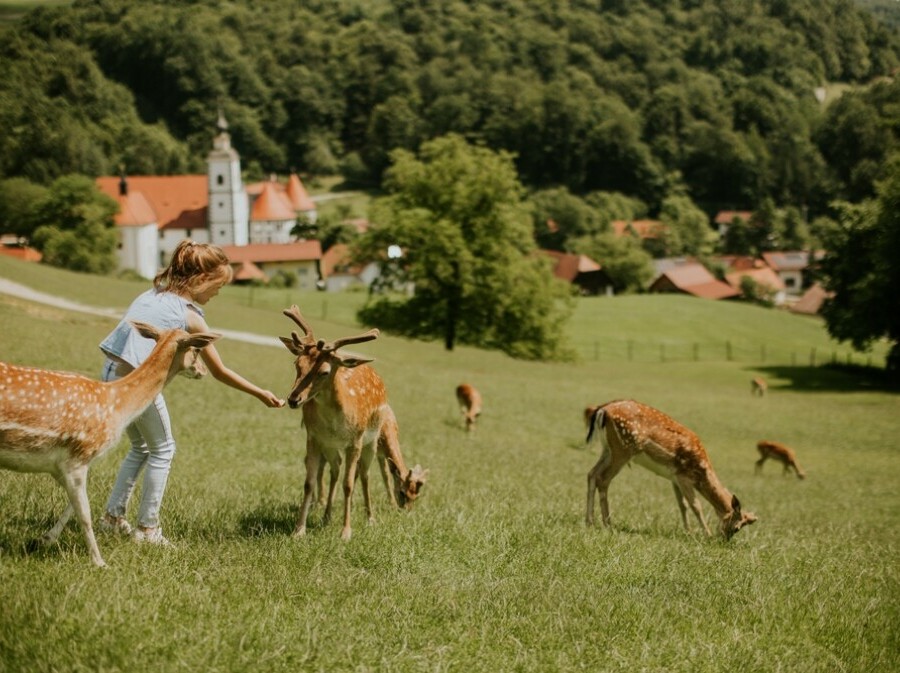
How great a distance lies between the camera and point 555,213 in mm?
115312

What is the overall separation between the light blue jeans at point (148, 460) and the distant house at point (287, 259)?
81.2 meters

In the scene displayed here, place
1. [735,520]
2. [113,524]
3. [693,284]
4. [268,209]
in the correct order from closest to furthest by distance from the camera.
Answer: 1. [113,524]
2. [735,520]
3. [693,284]
4. [268,209]

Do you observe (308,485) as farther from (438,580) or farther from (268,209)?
(268,209)

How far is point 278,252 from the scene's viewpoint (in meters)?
91.0

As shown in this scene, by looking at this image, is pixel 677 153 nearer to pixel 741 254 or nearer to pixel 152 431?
pixel 741 254

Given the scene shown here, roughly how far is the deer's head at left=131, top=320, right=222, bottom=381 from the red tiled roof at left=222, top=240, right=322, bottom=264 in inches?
3287

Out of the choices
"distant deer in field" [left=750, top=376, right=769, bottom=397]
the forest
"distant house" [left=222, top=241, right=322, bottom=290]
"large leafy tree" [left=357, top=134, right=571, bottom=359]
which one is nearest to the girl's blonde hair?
"distant deer in field" [left=750, top=376, right=769, bottom=397]

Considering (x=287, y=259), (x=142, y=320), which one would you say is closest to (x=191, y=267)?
(x=142, y=320)

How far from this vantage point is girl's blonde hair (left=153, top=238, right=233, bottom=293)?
21.0 ft

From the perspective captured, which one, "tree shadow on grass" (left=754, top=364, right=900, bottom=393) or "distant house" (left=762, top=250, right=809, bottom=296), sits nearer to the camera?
"tree shadow on grass" (left=754, top=364, right=900, bottom=393)

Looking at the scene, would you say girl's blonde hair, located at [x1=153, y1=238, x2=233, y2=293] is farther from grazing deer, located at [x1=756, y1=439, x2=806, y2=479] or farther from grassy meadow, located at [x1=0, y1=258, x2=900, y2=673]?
grazing deer, located at [x1=756, y1=439, x2=806, y2=479]

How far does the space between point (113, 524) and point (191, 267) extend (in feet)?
6.55

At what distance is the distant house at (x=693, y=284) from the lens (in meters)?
89.4

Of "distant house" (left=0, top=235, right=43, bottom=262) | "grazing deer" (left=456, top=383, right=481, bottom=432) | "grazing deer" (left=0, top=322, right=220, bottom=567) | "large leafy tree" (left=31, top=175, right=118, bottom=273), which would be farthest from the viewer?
"large leafy tree" (left=31, top=175, right=118, bottom=273)
